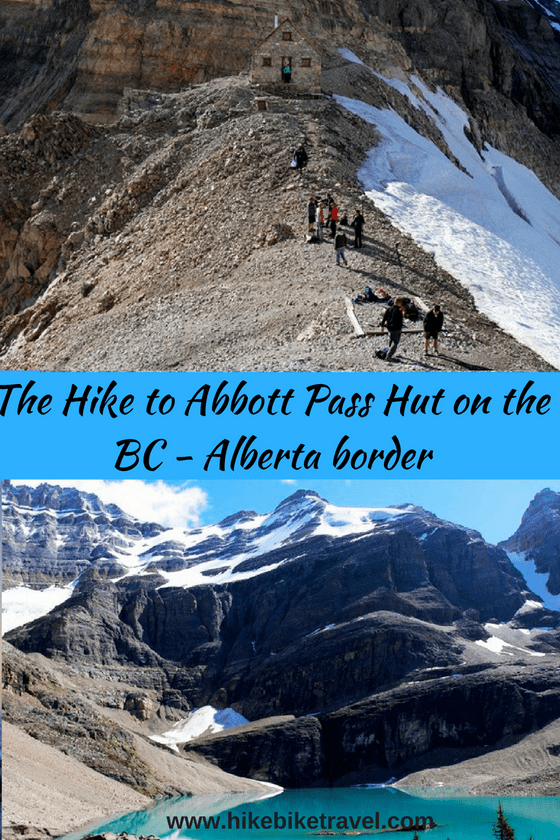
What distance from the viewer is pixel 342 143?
31.3 m

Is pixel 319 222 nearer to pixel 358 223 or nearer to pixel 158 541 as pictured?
pixel 358 223

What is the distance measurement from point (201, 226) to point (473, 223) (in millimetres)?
6816

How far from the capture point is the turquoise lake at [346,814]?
10719 mm

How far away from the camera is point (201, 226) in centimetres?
2878

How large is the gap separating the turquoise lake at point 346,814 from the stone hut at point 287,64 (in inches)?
1070

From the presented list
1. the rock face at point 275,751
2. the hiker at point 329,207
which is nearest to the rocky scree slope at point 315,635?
the rock face at point 275,751

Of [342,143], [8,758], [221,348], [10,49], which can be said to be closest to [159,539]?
[8,758]

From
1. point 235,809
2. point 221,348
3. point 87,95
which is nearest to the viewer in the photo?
point 235,809

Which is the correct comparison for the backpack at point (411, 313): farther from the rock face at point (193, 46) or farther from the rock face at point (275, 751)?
the rock face at point (193, 46)

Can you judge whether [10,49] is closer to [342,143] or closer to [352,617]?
[342,143]

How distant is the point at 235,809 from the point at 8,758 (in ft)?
10.1

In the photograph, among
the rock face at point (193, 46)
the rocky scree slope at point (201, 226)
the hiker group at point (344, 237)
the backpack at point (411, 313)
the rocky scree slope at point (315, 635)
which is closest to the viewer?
the rocky scree slope at point (315, 635)

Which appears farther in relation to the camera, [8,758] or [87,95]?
[87,95]

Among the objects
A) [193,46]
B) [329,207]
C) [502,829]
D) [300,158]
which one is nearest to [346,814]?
[502,829]
